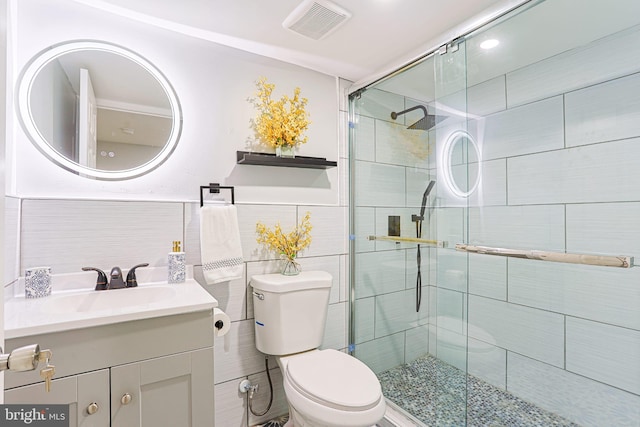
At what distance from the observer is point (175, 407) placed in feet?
3.73

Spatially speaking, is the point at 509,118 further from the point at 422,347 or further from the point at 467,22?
the point at 422,347

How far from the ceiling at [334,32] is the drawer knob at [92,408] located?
1.62 metres

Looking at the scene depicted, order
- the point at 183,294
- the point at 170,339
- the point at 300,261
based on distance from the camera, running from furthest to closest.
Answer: the point at 300,261, the point at 183,294, the point at 170,339

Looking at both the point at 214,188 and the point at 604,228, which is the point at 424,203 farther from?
the point at 214,188

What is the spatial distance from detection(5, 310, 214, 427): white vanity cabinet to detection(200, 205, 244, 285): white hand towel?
0.42 m

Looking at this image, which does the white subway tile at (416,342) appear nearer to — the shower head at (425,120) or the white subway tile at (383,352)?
the white subway tile at (383,352)

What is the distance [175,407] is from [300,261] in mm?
1035

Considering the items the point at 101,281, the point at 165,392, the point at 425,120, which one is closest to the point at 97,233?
the point at 101,281

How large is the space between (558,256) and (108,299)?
1947 millimetres

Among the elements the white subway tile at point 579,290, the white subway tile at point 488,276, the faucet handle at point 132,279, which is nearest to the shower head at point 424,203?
the white subway tile at point 488,276

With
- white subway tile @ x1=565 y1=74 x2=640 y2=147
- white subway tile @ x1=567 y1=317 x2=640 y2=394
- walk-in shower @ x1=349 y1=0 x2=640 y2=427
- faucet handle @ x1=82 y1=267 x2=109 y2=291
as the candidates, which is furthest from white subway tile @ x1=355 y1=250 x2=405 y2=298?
faucet handle @ x1=82 y1=267 x2=109 y2=291

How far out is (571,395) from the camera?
4.99 feet

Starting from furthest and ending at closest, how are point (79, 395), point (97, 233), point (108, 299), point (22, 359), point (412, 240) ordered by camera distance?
point (412, 240)
point (97, 233)
point (108, 299)
point (79, 395)
point (22, 359)

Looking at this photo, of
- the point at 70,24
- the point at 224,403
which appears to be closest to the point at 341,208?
the point at 224,403
